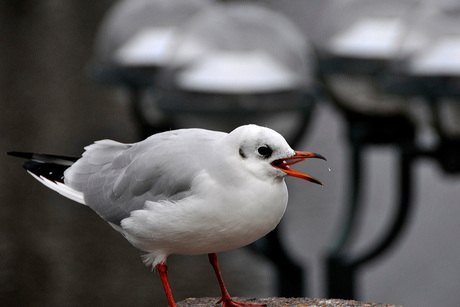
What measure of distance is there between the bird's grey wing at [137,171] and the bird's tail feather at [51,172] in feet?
0.11

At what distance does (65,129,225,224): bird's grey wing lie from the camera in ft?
10.4

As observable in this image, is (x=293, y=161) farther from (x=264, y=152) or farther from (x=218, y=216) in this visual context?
(x=218, y=216)

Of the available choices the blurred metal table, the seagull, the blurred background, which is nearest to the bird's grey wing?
the seagull

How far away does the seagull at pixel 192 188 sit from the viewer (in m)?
2.97

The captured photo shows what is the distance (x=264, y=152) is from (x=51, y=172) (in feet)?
3.64

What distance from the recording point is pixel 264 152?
2.96 m

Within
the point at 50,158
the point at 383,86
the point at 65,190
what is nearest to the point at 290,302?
the point at 65,190

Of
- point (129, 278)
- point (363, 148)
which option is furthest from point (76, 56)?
point (363, 148)

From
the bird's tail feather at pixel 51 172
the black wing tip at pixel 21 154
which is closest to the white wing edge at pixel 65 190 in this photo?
the bird's tail feather at pixel 51 172

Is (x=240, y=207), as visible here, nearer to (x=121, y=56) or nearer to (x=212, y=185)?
(x=212, y=185)

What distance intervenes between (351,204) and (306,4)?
13788mm

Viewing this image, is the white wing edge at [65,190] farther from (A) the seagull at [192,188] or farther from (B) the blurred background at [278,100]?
(B) the blurred background at [278,100]

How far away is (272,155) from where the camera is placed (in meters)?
2.96

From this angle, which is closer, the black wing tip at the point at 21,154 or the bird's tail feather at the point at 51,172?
the black wing tip at the point at 21,154
